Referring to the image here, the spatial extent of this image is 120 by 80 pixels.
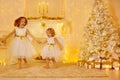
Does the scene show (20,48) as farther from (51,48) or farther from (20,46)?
(51,48)

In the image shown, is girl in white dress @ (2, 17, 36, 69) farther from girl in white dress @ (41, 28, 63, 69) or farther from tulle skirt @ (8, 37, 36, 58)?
girl in white dress @ (41, 28, 63, 69)

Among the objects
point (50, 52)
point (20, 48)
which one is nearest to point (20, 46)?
point (20, 48)

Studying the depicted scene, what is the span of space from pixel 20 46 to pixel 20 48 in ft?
0.15

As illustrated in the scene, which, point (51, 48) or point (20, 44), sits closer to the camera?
point (20, 44)

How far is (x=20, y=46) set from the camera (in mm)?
6328

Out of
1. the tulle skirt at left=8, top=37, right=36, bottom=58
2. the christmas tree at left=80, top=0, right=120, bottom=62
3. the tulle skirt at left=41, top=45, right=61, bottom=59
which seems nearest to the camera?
the tulle skirt at left=8, top=37, right=36, bottom=58

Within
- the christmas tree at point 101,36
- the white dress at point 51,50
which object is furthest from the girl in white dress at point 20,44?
the christmas tree at point 101,36

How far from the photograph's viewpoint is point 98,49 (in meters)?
6.64

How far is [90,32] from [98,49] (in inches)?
19.4

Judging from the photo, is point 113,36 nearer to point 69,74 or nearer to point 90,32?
point 90,32

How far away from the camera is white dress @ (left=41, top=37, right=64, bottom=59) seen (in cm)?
649

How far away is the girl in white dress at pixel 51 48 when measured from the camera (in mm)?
6492

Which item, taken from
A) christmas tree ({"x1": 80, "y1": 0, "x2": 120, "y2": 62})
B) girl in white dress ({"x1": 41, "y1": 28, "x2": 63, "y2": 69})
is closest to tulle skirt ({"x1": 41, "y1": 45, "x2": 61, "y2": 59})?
girl in white dress ({"x1": 41, "y1": 28, "x2": 63, "y2": 69})

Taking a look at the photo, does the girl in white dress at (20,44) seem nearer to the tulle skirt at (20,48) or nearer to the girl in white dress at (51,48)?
the tulle skirt at (20,48)
